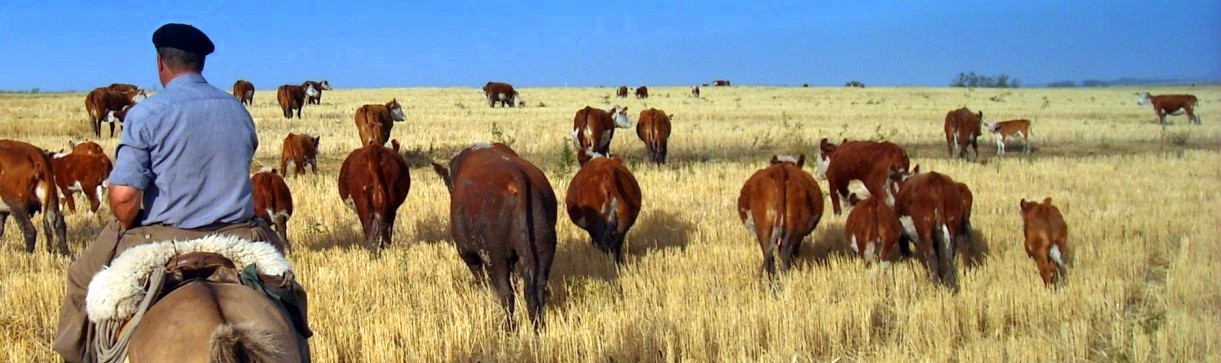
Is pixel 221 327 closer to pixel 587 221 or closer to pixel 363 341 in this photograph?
pixel 363 341

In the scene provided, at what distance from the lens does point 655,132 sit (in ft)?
63.6

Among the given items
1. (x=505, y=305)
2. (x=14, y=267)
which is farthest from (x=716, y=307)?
(x=14, y=267)

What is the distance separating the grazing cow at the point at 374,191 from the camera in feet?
31.1

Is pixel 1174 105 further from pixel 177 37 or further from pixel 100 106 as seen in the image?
pixel 177 37

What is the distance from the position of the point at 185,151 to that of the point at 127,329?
1.01 m

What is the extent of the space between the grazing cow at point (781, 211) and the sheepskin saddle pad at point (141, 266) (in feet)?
17.0

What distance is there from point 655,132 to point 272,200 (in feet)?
34.5

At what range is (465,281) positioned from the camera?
312 inches

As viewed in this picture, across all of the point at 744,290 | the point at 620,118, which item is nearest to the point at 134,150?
the point at 744,290

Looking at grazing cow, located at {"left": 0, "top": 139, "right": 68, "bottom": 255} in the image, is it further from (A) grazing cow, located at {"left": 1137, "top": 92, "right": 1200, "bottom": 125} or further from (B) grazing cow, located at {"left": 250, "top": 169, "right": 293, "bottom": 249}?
(A) grazing cow, located at {"left": 1137, "top": 92, "right": 1200, "bottom": 125}

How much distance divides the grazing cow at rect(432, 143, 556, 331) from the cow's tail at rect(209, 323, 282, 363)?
3537 mm

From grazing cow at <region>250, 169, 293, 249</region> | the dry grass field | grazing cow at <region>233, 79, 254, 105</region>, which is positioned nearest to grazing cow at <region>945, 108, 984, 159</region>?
the dry grass field

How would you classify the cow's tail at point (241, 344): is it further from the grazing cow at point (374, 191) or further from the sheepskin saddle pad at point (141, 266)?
the grazing cow at point (374, 191)

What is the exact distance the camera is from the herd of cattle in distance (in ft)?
22.0
